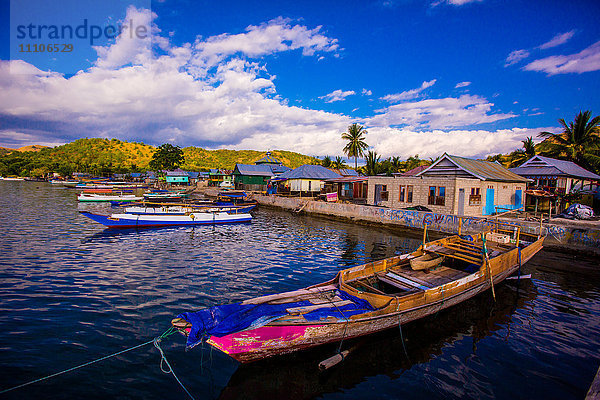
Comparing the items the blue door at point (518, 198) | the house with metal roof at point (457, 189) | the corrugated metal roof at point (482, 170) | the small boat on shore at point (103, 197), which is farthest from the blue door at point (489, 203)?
the small boat on shore at point (103, 197)

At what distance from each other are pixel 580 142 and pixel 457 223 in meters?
30.5

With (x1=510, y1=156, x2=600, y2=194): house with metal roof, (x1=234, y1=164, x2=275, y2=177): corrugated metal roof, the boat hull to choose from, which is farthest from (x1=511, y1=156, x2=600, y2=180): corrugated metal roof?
the boat hull

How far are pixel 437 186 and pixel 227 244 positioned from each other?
21379 mm

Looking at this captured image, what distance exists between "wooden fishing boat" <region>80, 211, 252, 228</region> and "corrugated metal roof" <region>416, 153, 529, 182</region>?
23664 millimetres

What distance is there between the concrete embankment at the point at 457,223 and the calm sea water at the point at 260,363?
5.03 ft

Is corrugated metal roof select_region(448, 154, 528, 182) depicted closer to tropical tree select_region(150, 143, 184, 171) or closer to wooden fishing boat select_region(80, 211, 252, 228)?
wooden fishing boat select_region(80, 211, 252, 228)

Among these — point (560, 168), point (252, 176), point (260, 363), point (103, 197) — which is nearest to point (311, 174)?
point (252, 176)

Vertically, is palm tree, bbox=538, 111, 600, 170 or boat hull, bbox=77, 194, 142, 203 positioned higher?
palm tree, bbox=538, 111, 600, 170

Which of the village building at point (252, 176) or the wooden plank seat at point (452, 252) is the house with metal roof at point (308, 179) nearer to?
the village building at point (252, 176)

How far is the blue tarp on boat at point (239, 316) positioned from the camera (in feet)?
23.2

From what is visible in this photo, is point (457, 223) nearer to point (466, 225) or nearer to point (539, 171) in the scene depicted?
point (466, 225)

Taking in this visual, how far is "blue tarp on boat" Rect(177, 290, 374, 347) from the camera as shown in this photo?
7066 mm

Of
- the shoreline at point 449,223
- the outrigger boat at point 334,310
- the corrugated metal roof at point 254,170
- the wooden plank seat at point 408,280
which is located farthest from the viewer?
the corrugated metal roof at point 254,170

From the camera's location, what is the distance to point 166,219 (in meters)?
29.0
